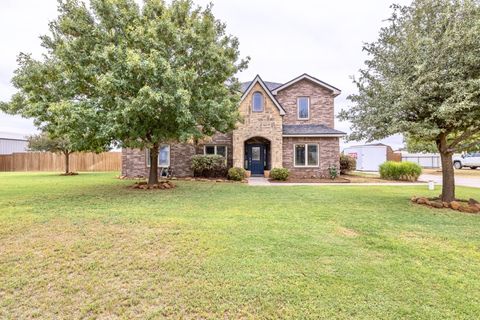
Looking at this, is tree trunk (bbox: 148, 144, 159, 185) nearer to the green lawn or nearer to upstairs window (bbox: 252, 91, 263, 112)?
the green lawn

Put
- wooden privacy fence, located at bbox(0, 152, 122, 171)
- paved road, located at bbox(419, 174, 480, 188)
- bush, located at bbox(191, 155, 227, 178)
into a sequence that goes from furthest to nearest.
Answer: wooden privacy fence, located at bbox(0, 152, 122, 171)
bush, located at bbox(191, 155, 227, 178)
paved road, located at bbox(419, 174, 480, 188)

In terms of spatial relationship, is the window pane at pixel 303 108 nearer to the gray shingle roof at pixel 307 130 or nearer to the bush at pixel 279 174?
the gray shingle roof at pixel 307 130

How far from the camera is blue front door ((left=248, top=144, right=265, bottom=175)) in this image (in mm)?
20703

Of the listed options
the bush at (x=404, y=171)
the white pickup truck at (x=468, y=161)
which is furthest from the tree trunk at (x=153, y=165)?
the white pickup truck at (x=468, y=161)

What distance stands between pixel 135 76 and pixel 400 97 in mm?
8989

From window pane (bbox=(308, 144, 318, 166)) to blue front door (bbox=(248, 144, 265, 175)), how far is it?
11.1ft

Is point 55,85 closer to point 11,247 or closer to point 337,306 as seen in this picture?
point 11,247

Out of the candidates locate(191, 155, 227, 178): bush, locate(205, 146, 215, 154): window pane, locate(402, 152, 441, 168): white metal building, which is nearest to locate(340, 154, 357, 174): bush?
locate(191, 155, 227, 178): bush

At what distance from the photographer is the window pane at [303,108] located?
21.1m

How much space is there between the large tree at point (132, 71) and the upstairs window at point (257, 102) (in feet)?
20.4

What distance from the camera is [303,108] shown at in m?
21.1

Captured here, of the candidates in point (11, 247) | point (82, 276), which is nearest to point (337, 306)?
point (82, 276)

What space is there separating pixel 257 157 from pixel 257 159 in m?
0.15

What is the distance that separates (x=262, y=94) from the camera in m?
18.8
